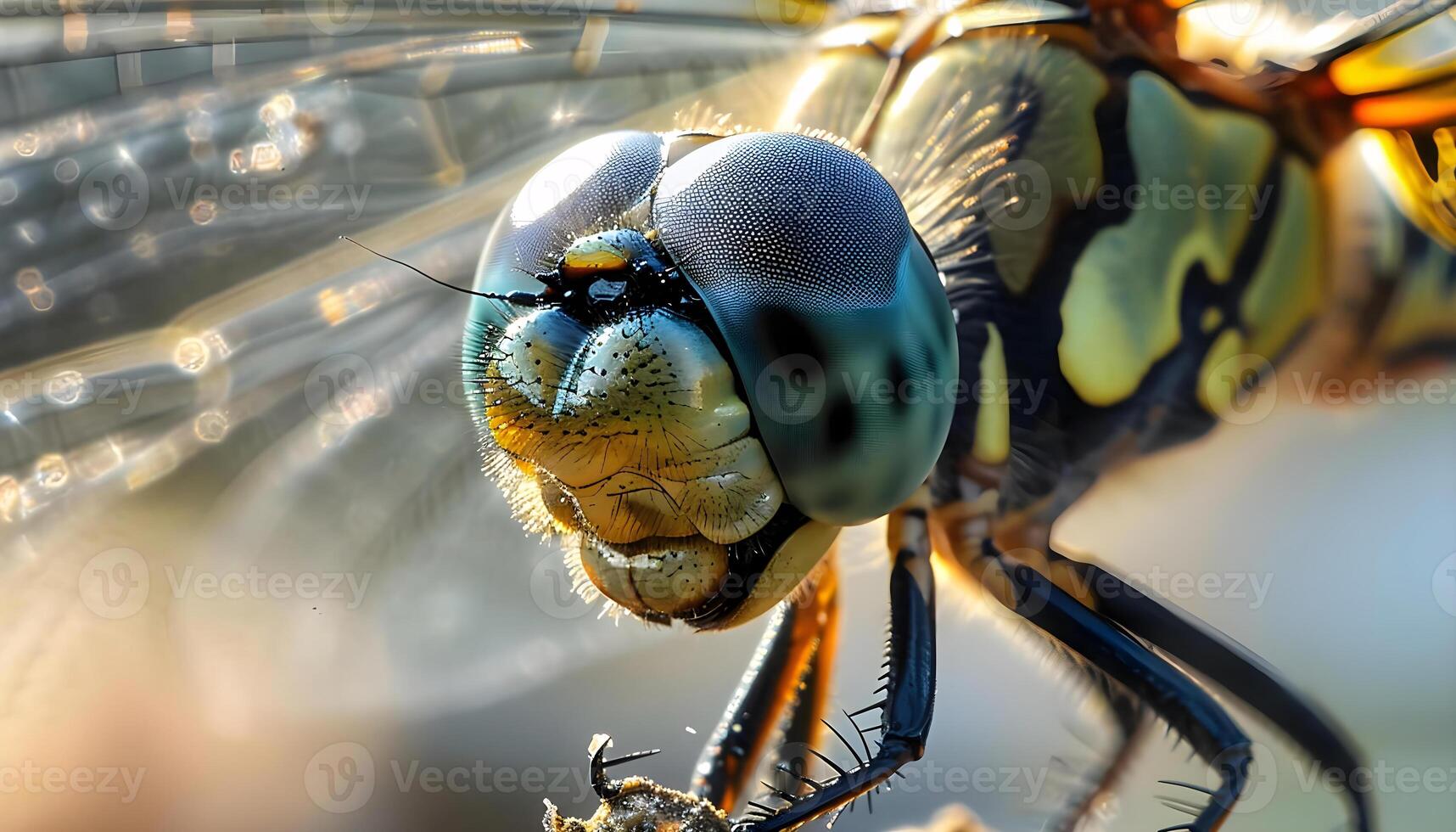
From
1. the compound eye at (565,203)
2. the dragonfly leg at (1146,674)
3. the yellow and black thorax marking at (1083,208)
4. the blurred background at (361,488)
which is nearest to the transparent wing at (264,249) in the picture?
the blurred background at (361,488)

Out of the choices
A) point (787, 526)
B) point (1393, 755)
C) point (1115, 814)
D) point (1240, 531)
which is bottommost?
point (1393, 755)

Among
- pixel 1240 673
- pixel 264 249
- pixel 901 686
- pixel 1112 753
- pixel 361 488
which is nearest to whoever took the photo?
pixel 901 686

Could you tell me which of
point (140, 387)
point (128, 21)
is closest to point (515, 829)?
point (140, 387)

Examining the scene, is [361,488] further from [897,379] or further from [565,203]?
[897,379]

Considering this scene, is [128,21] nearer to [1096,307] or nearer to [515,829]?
[1096,307]

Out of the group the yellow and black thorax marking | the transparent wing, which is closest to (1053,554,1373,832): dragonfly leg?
the yellow and black thorax marking

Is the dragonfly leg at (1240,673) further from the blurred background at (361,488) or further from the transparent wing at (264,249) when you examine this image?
the transparent wing at (264,249)

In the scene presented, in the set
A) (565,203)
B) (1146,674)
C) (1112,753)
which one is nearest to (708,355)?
(565,203)

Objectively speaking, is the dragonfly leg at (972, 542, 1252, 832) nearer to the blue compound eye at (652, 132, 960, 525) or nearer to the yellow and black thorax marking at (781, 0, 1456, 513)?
the yellow and black thorax marking at (781, 0, 1456, 513)
